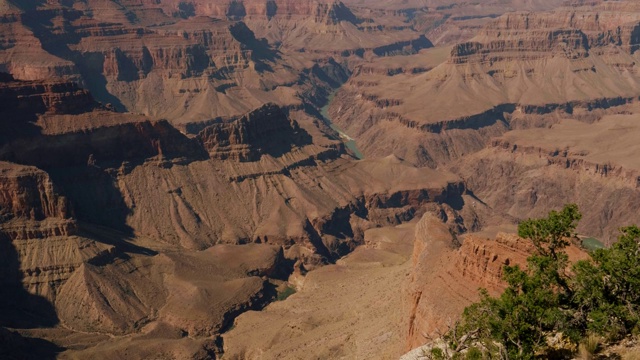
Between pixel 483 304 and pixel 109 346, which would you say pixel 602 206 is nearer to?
pixel 109 346

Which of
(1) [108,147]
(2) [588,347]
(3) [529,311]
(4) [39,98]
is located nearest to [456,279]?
(3) [529,311]

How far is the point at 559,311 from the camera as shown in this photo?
34.8 m

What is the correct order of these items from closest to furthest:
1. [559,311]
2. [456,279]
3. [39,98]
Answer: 1. [559,311]
2. [456,279]
3. [39,98]

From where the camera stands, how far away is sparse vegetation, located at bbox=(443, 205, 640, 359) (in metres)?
34.1

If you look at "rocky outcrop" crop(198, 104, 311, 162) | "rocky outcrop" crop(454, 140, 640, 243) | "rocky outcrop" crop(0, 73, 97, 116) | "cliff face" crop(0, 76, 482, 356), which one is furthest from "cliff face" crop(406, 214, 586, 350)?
"rocky outcrop" crop(454, 140, 640, 243)

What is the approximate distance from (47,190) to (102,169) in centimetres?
2548

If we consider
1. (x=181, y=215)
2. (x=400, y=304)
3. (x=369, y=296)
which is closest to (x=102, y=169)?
(x=181, y=215)

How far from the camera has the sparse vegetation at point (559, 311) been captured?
112 feet

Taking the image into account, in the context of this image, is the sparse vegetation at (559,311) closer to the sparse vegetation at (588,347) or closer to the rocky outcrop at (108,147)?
the sparse vegetation at (588,347)

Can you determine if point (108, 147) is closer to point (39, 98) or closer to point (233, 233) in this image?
point (39, 98)

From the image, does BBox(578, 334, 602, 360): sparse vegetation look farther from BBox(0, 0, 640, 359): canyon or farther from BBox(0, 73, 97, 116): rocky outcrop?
BBox(0, 73, 97, 116): rocky outcrop

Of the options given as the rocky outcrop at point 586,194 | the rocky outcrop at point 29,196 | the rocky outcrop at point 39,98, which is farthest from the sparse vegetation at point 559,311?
the rocky outcrop at point 586,194

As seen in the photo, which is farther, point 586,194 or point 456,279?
point 586,194

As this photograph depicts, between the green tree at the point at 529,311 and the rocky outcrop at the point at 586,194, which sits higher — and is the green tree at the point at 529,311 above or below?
above
